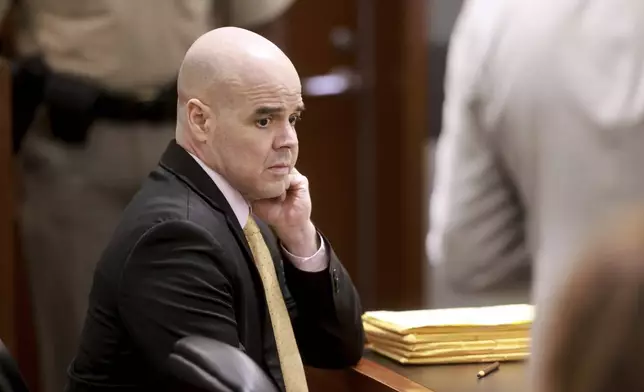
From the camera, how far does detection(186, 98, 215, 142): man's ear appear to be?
4.97 ft

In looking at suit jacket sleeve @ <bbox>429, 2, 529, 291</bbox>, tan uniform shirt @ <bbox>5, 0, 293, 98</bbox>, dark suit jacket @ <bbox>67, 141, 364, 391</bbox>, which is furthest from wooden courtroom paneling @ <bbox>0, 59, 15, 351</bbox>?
suit jacket sleeve @ <bbox>429, 2, 529, 291</bbox>

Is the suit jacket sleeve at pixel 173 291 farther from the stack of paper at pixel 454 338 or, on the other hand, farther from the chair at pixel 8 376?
the stack of paper at pixel 454 338

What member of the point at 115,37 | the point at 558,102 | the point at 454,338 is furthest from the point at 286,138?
the point at 115,37

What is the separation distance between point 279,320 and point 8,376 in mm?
367

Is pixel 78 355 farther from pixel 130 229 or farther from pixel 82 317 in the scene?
pixel 82 317

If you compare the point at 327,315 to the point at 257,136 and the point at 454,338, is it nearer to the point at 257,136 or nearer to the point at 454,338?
the point at 454,338

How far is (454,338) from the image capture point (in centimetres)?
173

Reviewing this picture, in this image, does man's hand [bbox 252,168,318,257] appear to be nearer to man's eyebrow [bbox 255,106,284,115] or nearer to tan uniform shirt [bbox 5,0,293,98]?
man's eyebrow [bbox 255,106,284,115]

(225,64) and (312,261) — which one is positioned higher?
(225,64)

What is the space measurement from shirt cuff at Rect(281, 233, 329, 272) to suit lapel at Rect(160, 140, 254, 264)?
129 mm

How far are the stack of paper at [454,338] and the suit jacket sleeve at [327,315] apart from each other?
0.06 metres

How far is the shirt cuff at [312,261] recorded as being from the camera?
5.41 feet

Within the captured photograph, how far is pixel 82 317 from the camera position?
2.46 m

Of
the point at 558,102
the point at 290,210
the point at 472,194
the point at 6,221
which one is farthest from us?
the point at 6,221
